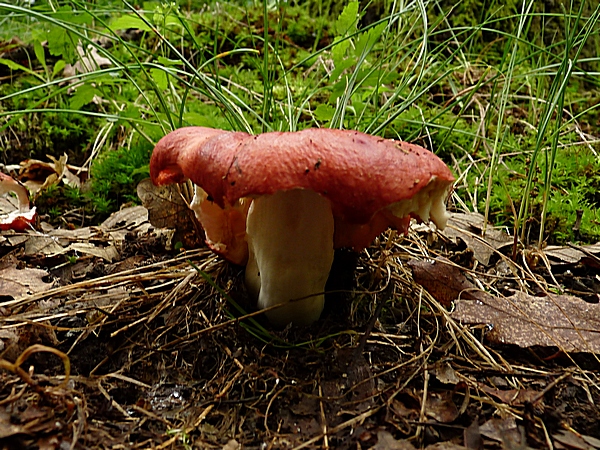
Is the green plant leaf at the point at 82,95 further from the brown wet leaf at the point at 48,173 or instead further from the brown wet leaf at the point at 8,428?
the brown wet leaf at the point at 8,428

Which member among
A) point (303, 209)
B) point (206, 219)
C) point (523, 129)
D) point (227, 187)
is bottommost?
point (523, 129)

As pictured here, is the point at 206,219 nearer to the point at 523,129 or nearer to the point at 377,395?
the point at 377,395

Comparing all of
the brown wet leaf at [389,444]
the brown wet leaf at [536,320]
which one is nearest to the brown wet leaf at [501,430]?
the brown wet leaf at [389,444]

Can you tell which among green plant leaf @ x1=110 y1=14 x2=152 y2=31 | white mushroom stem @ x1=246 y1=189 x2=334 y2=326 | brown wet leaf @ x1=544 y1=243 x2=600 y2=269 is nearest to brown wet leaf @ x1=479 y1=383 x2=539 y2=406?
white mushroom stem @ x1=246 y1=189 x2=334 y2=326

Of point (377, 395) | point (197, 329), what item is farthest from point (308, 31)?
point (377, 395)

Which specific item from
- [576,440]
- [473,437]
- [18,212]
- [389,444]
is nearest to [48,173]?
[18,212]

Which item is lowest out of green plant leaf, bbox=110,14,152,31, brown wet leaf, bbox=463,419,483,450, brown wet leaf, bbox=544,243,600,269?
brown wet leaf, bbox=544,243,600,269

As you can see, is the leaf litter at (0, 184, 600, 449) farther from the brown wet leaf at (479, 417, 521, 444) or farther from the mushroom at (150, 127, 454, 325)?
the mushroom at (150, 127, 454, 325)
